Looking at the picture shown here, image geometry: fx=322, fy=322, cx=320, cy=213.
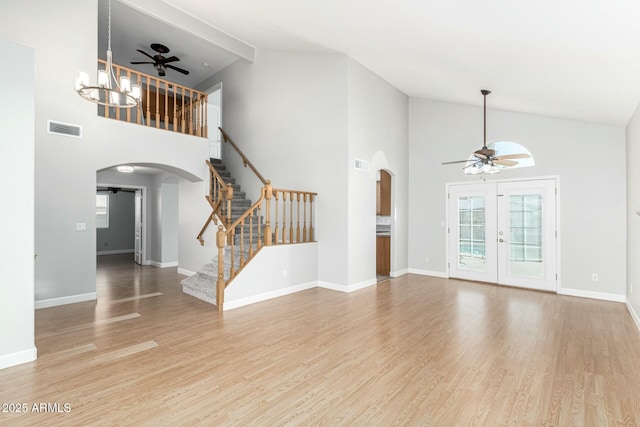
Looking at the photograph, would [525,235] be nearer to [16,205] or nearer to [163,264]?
[16,205]

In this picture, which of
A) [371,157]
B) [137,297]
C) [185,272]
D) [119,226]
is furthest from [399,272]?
[119,226]

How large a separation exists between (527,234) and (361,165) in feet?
11.5

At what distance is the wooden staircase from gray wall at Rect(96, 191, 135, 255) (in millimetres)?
7346

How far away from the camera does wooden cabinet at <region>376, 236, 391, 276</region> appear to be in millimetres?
7520

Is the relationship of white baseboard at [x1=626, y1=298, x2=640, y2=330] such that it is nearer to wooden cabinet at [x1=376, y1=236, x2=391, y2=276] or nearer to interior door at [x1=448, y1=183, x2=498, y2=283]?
interior door at [x1=448, y1=183, x2=498, y2=283]

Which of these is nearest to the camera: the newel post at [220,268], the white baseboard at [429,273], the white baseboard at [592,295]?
the newel post at [220,268]

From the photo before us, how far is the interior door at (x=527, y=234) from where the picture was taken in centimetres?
601

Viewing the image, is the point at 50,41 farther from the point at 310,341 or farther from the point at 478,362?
the point at 478,362

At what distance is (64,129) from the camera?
5.08m

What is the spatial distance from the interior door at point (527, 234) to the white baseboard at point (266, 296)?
3.95 metres

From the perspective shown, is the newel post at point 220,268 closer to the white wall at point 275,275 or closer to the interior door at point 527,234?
the white wall at point 275,275

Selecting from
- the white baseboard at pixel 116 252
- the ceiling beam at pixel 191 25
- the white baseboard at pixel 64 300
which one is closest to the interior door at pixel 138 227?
the white baseboard at pixel 116 252

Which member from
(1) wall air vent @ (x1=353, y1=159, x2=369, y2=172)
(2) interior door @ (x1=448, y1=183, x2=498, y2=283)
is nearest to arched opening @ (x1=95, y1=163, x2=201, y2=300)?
(1) wall air vent @ (x1=353, y1=159, x2=369, y2=172)

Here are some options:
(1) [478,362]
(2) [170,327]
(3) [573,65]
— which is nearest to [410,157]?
(3) [573,65]
